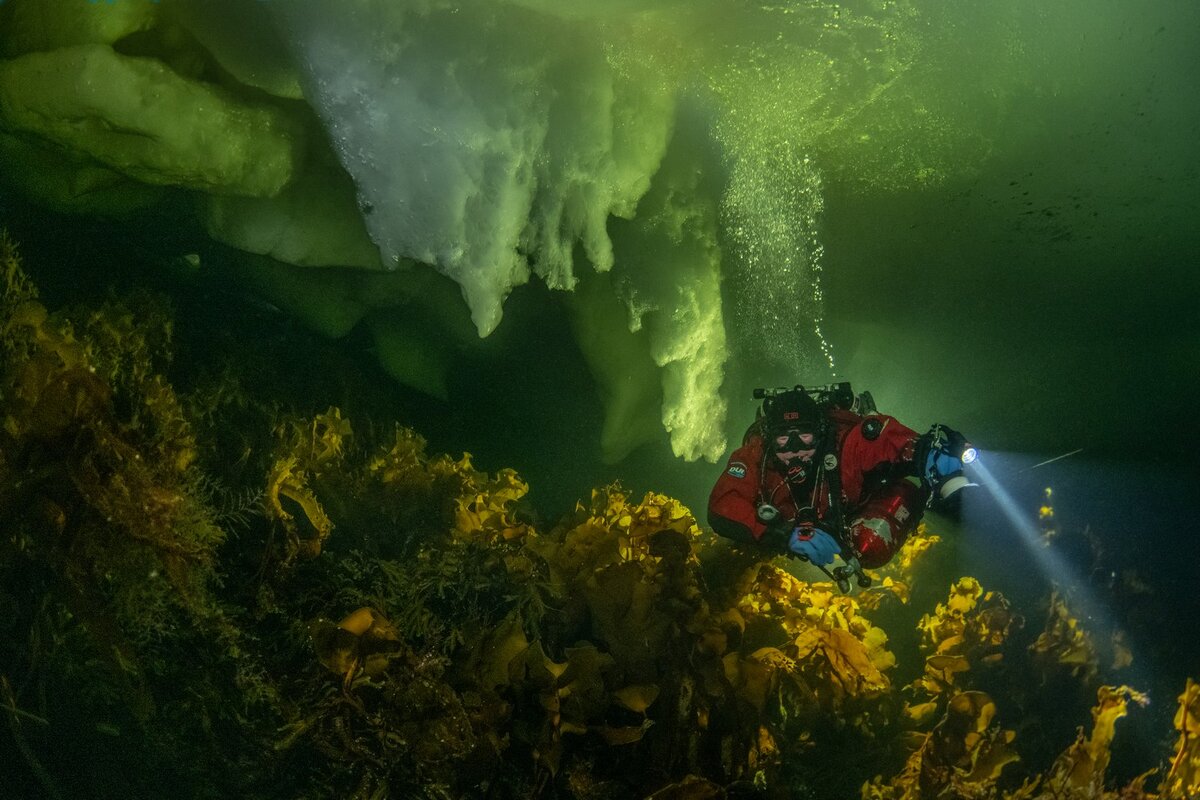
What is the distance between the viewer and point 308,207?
452cm

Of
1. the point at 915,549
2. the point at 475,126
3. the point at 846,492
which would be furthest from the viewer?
the point at 915,549

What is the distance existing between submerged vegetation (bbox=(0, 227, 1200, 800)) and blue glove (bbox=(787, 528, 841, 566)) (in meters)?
0.46

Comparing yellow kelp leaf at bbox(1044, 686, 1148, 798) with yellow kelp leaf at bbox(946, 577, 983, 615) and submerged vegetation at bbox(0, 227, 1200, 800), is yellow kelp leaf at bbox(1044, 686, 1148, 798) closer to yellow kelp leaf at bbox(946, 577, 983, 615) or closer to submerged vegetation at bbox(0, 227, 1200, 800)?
submerged vegetation at bbox(0, 227, 1200, 800)

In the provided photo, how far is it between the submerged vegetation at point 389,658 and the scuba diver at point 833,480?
1.52 feet

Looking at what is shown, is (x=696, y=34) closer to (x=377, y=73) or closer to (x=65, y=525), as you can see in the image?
(x=377, y=73)

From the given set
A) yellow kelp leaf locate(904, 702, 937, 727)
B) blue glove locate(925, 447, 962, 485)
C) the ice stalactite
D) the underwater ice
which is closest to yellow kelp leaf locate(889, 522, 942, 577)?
yellow kelp leaf locate(904, 702, 937, 727)

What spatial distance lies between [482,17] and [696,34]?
1346 mm

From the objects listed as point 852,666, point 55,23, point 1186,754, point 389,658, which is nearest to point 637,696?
point 389,658

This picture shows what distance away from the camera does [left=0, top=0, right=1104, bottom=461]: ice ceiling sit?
3.66 meters

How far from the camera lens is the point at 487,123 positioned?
4047 mm

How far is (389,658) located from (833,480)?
2.79 metres

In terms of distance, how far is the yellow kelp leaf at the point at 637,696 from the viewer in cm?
300

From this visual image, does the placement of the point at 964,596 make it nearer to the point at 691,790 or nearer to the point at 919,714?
the point at 919,714

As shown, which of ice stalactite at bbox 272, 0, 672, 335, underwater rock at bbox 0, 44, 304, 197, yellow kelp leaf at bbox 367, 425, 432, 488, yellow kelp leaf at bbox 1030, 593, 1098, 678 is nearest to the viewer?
underwater rock at bbox 0, 44, 304, 197
